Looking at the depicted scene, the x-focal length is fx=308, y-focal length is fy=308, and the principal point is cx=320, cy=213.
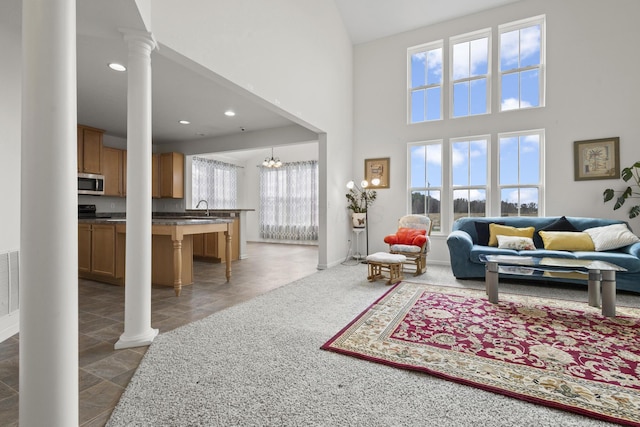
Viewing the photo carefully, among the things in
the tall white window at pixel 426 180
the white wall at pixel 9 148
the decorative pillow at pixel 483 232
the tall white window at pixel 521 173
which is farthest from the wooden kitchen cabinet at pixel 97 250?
the tall white window at pixel 521 173

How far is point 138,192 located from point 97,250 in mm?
2664

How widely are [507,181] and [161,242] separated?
5557 mm

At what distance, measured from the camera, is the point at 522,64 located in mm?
5227

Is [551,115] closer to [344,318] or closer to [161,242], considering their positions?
[344,318]

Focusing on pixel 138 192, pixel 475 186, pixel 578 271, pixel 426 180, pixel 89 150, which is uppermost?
pixel 89 150

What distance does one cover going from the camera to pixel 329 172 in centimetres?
534

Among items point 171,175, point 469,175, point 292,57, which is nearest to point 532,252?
point 469,175

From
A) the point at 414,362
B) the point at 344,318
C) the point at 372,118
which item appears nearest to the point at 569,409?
the point at 414,362

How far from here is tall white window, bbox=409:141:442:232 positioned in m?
5.82

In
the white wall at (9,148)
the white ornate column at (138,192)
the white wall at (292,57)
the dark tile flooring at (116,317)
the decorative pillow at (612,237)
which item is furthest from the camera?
the decorative pillow at (612,237)

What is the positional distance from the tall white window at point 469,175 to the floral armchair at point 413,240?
90cm

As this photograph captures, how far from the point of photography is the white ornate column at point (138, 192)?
7.52 feet

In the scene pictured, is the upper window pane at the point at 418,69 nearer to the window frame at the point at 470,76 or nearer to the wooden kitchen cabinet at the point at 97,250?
the window frame at the point at 470,76

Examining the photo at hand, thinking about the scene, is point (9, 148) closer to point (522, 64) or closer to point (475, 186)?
point (475, 186)
